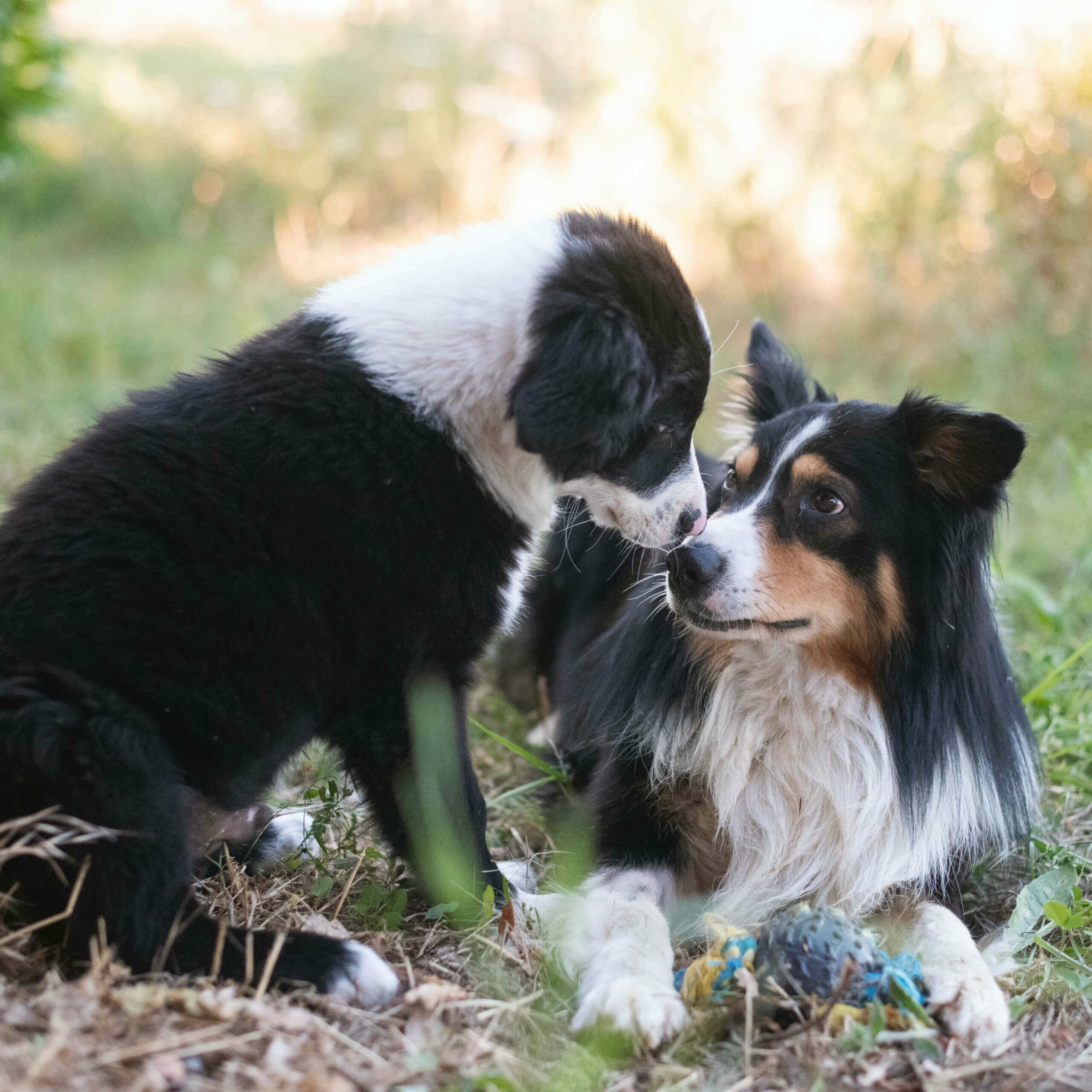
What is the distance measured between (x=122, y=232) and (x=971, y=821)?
27.8 ft

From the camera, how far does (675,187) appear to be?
23.8 feet

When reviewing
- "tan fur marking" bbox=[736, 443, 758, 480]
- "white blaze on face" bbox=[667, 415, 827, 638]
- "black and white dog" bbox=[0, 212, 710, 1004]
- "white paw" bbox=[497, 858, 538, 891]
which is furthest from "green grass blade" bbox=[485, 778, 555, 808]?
"tan fur marking" bbox=[736, 443, 758, 480]

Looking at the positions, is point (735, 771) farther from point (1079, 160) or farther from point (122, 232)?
point (122, 232)

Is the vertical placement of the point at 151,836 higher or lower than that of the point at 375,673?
lower

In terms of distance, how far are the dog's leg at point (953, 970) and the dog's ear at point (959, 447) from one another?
0.93m

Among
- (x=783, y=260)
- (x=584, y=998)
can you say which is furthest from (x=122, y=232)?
(x=584, y=998)

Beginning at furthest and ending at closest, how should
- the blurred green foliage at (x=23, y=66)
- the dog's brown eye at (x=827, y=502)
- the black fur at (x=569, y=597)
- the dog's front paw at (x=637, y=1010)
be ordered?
1. the blurred green foliage at (x=23, y=66)
2. the black fur at (x=569, y=597)
3. the dog's brown eye at (x=827, y=502)
4. the dog's front paw at (x=637, y=1010)

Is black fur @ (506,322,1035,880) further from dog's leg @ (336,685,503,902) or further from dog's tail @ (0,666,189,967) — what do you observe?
dog's tail @ (0,666,189,967)

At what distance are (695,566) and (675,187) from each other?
17.8 ft

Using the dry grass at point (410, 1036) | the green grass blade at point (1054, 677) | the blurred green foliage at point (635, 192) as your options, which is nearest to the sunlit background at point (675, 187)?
the blurred green foliage at point (635, 192)

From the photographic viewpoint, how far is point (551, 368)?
2.09 metres

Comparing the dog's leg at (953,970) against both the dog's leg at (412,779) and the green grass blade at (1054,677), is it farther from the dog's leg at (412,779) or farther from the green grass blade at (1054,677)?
the green grass blade at (1054,677)

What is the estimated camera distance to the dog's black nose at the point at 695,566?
8.00 feet

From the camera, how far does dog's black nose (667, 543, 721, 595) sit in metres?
2.44
